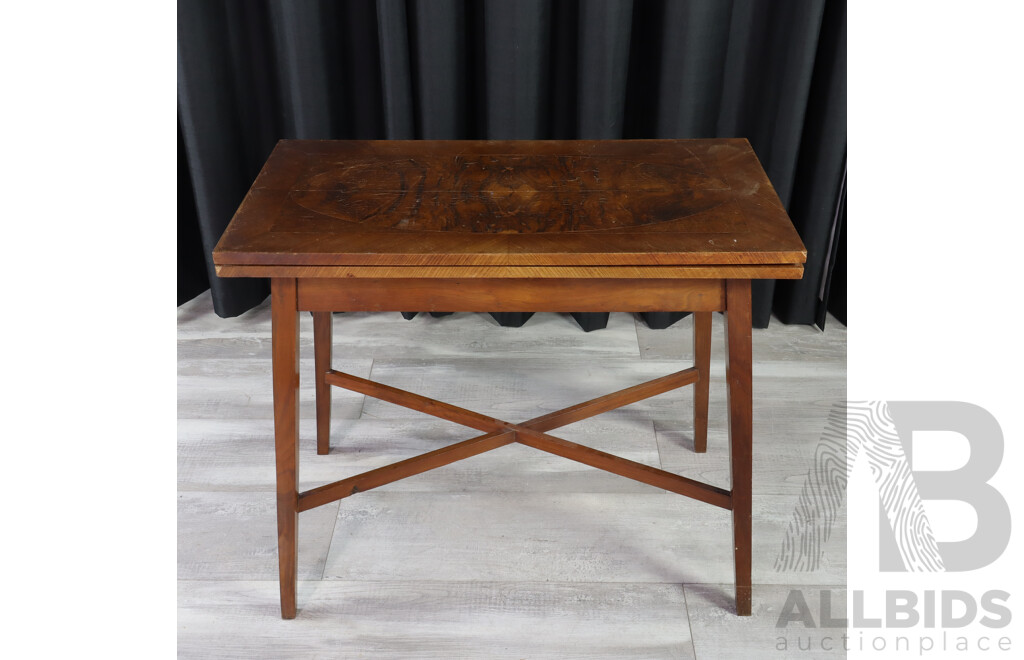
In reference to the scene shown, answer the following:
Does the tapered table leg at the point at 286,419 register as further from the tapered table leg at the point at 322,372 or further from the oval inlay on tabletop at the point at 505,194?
the tapered table leg at the point at 322,372

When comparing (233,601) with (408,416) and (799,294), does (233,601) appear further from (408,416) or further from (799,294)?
(799,294)

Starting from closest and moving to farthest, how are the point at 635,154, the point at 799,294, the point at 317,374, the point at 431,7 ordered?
the point at 635,154, the point at 317,374, the point at 431,7, the point at 799,294

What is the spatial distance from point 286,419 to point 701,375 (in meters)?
0.84

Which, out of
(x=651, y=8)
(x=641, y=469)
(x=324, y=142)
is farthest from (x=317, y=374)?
(x=651, y=8)

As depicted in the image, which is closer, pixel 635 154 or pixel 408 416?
pixel 635 154

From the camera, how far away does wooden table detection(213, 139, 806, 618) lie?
4.15 feet

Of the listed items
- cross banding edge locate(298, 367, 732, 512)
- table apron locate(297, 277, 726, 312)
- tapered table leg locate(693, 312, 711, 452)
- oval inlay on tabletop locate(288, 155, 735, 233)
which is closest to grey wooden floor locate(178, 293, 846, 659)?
tapered table leg locate(693, 312, 711, 452)

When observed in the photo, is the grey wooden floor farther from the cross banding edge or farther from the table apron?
the table apron

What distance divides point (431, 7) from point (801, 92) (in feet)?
2.84

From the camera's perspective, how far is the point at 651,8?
2137 mm

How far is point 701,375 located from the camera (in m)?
1.83

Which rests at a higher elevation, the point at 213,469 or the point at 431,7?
the point at 431,7

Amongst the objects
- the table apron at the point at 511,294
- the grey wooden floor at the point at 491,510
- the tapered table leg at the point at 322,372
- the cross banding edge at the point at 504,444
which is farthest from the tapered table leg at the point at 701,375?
the tapered table leg at the point at 322,372

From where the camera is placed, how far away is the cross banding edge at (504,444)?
4.92 feet
